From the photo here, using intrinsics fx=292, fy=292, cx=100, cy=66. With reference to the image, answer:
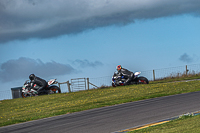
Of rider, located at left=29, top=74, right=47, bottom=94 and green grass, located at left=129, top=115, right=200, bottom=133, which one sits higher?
rider, located at left=29, top=74, right=47, bottom=94

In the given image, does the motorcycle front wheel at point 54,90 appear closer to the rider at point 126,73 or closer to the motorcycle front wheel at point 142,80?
the rider at point 126,73

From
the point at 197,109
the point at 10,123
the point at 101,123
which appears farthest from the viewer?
the point at 10,123

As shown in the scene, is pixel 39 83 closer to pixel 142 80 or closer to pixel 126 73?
pixel 126 73

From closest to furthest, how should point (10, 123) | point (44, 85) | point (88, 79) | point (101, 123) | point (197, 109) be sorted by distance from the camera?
point (101, 123), point (197, 109), point (10, 123), point (44, 85), point (88, 79)

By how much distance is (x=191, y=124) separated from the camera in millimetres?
8383

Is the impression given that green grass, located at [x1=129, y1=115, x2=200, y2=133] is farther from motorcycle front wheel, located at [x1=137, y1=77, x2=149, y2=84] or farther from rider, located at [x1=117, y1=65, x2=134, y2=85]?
rider, located at [x1=117, y1=65, x2=134, y2=85]

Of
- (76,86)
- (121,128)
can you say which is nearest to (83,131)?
(121,128)

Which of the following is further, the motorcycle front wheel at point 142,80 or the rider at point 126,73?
the rider at point 126,73

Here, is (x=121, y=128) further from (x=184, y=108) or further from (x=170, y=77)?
(x=170, y=77)

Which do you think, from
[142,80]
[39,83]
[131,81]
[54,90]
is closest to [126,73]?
[131,81]

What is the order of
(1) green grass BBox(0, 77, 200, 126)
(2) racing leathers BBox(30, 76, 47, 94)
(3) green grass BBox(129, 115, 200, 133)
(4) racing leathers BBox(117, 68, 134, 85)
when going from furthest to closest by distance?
(2) racing leathers BBox(30, 76, 47, 94) < (4) racing leathers BBox(117, 68, 134, 85) < (1) green grass BBox(0, 77, 200, 126) < (3) green grass BBox(129, 115, 200, 133)

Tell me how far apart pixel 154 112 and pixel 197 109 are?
67.0 inches

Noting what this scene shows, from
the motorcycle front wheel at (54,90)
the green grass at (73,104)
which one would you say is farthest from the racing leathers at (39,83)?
the green grass at (73,104)

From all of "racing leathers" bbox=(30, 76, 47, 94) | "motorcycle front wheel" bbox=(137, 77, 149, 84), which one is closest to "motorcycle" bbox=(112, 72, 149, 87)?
"motorcycle front wheel" bbox=(137, 77, 149, 84)
